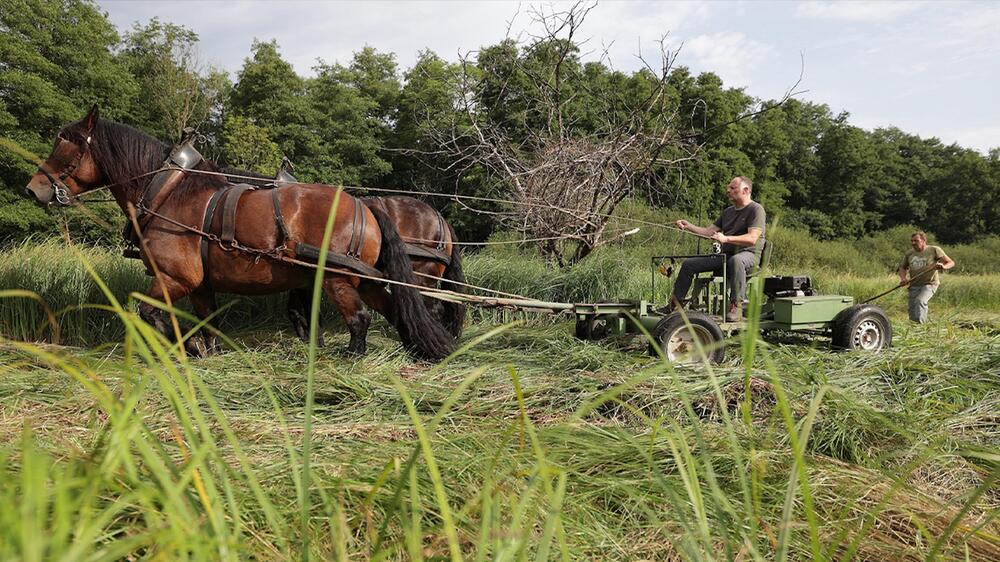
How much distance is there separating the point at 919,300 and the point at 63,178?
935cm

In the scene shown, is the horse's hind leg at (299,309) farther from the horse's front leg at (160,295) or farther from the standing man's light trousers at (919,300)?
the standing man's light trousers at (919,300)

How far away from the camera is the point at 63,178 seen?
13.8ft

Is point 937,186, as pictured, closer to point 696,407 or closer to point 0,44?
point 696,407

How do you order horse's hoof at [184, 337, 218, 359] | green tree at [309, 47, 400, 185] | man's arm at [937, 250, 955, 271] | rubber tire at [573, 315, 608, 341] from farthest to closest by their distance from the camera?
green tree at [309, 47, 400, 185], man's arm at [937, 250, 955, 271], rubber tire at [573, 315, 608, 341], horse's hoof at [184, 337, 218, 359]

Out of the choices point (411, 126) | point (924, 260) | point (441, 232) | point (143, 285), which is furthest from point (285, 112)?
point (924, 260)

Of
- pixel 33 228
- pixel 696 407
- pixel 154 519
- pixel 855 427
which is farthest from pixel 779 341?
pixel 33 228

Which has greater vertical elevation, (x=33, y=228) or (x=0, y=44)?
(x=0, y=44)

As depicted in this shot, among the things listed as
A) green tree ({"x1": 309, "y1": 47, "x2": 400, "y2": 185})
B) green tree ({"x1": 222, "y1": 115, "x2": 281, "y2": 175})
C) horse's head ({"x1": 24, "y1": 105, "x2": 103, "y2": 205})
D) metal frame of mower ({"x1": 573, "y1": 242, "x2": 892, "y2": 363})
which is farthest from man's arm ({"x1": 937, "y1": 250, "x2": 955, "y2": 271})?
green tree ({"x1": 309, "y1": 47, "x2": 400, "y2": 185})

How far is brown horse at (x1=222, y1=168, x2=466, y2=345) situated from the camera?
5.07 m

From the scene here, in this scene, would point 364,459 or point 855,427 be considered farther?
point 855,427

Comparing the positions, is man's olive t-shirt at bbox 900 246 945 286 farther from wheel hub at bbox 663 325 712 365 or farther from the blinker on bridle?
the blinker on bridle

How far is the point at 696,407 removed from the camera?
10.2ft

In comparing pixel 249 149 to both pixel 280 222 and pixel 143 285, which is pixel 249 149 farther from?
pixel 280 222

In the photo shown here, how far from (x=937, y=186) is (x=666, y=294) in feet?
155
